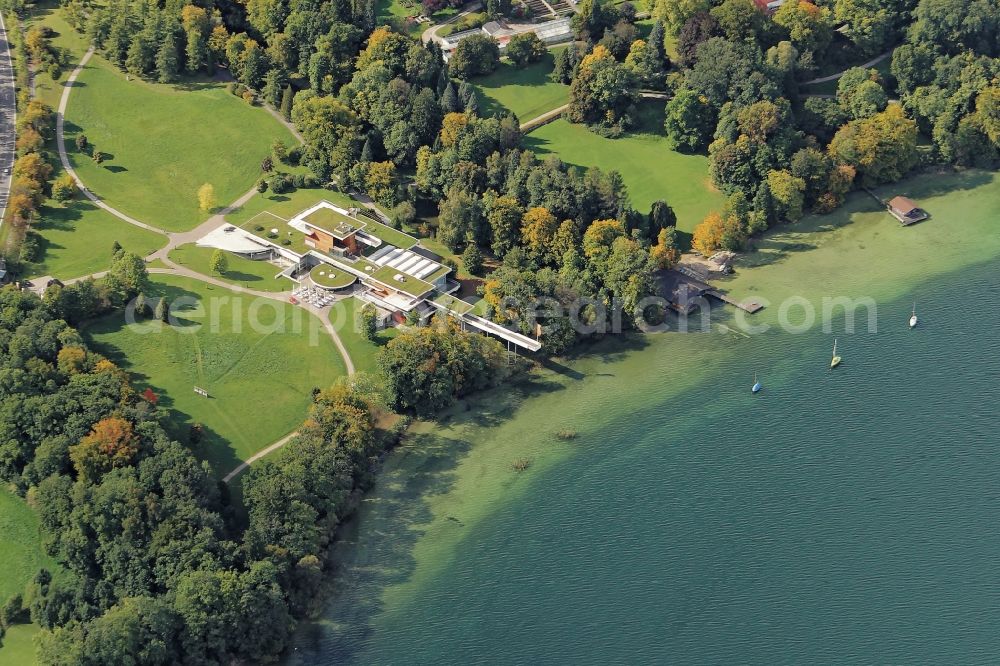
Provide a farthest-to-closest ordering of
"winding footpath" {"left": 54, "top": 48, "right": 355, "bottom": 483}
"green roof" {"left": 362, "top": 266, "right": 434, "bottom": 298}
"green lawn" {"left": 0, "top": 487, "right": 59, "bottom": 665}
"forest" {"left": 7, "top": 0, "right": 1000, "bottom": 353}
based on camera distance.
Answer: "forest" {"left": 7, "top": 0, "right": 1000, "bottom": 353}
"green roof" {"left": 362, "top": 266, "right": 434, "bottom": 298}
"winding footpath" {"left": 54, "top": 48, "right": 355, "bottom": 483}
"green lawn" {"left": 0, "top": 487, "right": 59, "bottom": 665}

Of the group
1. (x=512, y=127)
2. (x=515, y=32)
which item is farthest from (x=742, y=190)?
(x=515, y=32)

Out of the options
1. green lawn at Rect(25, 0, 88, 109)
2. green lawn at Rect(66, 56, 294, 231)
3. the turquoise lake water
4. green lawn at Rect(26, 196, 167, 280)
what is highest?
green lawn at Rect(25, 0, 88, 109)

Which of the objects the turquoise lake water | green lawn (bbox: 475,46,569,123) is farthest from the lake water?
green lawn (bbox: 475,46,569,123)

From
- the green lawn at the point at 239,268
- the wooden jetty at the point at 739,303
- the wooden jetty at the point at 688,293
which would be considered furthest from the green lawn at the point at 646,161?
the green lawn at the point at 239,268

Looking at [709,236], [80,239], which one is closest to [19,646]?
[80,239]

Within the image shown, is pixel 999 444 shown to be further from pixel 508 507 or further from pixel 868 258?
pixel 508 507

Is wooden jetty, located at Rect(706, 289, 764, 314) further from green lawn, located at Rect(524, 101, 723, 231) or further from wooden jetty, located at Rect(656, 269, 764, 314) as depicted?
green lawn, located at Rect(524, 101, 723, 231)
